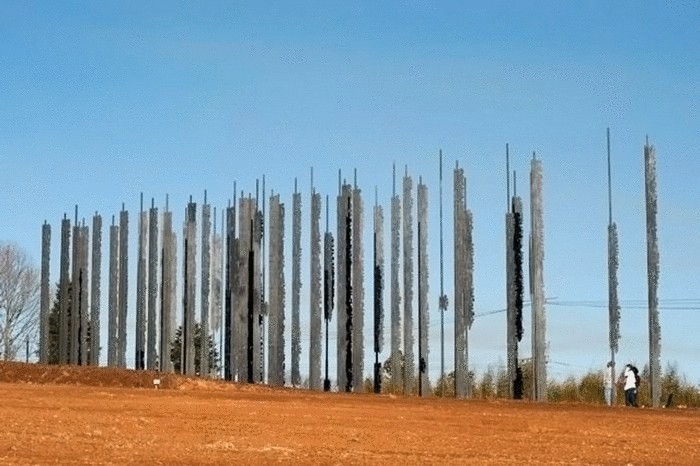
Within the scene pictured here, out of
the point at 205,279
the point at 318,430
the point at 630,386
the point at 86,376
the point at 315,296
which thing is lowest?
the point at 318,430

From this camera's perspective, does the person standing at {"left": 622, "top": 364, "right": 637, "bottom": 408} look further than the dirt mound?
No

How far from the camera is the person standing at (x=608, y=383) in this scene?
23.1 m

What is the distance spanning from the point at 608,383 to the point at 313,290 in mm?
5872

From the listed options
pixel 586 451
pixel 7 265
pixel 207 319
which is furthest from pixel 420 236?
pixel 7 265

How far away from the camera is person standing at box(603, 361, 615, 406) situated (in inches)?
909

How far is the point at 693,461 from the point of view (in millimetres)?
12547

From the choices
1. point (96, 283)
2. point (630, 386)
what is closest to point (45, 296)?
point (96, 283)

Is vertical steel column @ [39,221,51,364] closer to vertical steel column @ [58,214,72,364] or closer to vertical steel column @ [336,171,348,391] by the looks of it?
vertical steel column @ [58,214,72,364]

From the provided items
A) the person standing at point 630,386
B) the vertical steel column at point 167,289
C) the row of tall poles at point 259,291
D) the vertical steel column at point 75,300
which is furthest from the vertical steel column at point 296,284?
the vertical steel column at point 75,300

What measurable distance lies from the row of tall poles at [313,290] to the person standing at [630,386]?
1383 mm

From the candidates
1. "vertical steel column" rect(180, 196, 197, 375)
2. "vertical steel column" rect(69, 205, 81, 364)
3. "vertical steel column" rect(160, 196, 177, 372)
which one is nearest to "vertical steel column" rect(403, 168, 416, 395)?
"vertical steel column" rect(180, 196, 197, 375)

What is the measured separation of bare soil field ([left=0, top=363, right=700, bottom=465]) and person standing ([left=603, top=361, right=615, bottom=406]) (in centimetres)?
196

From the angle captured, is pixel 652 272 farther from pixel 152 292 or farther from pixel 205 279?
pixel 152 292

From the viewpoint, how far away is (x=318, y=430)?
14.1m
